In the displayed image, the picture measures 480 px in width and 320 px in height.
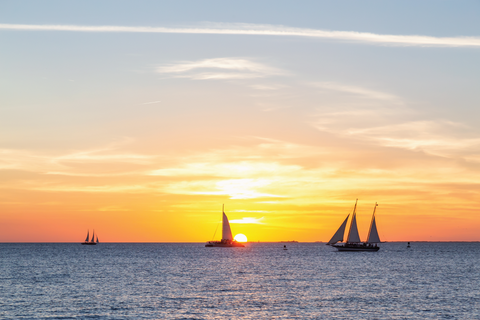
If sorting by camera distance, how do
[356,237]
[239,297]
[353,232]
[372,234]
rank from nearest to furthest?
[239,297] → [353,232] → [356,237] → [372,234]

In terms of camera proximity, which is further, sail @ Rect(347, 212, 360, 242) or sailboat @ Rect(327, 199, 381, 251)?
sailboat @ Rect(327, 199, 381, 251)

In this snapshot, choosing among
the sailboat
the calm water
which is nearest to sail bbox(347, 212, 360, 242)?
the sailboat

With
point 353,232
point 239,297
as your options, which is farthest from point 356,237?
point 239,297

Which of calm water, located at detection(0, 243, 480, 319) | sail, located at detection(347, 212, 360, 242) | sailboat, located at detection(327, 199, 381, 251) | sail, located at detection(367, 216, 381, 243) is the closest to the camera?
calm water, located at detection(0, 243, 480, 319)

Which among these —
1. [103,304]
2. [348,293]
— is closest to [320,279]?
[348,293]

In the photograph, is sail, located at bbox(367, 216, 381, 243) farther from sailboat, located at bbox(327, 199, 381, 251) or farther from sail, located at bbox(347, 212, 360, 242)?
sail, located at bbox(347, 212, 360, 242)

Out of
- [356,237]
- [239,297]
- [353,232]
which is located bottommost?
[239,297]

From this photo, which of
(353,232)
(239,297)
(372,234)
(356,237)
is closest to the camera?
(239,297)

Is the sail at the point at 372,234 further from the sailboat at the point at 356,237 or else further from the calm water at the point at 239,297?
the calm water at the point at 239,297

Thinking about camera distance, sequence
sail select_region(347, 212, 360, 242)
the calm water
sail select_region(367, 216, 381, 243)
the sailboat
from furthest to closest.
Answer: sail select_region(367, 216, 381, 243)
the sailboat
sail select_region(347, 212, 360, 242)
the calm water

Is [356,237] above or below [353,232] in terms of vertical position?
below

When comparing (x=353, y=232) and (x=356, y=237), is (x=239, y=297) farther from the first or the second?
(x=356, y=237)

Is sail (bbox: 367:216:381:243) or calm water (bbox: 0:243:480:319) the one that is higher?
sail (bbox: 367:216:381:243)

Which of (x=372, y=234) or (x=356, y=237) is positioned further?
(x=372, y=234)
